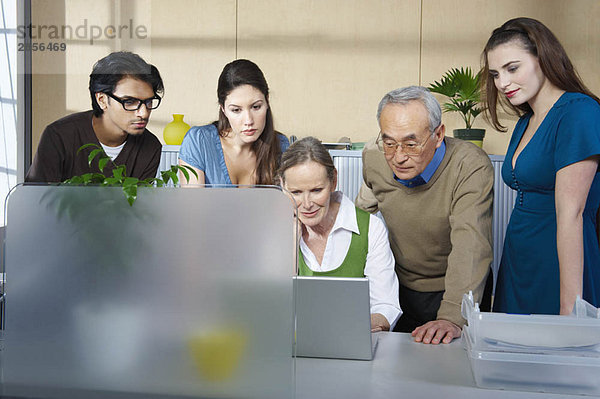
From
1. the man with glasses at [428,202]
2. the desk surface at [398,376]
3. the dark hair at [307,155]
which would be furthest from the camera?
the dark hair at [307,155]

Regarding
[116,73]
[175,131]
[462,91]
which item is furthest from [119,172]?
[462,91]

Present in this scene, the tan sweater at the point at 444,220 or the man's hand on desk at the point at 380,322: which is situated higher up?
the tan sweater at the point at 444,220

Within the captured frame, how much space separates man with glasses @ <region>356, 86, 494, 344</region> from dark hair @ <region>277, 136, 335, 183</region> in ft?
0.67

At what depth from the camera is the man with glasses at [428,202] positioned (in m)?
1.78

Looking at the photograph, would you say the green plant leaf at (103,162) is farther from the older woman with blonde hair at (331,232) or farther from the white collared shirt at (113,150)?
the white collared shirt at (113,150)

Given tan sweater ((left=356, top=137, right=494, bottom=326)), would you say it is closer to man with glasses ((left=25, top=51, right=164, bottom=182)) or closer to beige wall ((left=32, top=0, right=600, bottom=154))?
man with glasses ((left=25, top=51, right=164, bottom=182))

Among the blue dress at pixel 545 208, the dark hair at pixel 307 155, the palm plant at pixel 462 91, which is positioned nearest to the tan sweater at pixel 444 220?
the blue dress at pixel 545 208

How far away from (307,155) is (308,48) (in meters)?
2.04

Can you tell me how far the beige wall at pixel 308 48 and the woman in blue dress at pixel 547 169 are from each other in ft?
6.57

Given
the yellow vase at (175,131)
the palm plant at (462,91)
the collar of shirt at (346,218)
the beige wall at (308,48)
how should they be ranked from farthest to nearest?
the beige wall at (308,48) → the yellow vase at (175,131) → the palm plant at (462,91) → the collar of shirt at (346,218)

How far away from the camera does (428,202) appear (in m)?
1.94

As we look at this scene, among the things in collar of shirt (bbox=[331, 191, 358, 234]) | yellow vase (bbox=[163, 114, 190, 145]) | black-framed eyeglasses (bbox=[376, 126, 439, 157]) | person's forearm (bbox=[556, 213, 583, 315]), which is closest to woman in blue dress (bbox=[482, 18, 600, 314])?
person's forearm (bbox=[556, 213, 583, 315])

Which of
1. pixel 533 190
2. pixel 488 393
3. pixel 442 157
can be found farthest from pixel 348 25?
pixel 488 393

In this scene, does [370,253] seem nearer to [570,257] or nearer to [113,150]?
[570,257]
